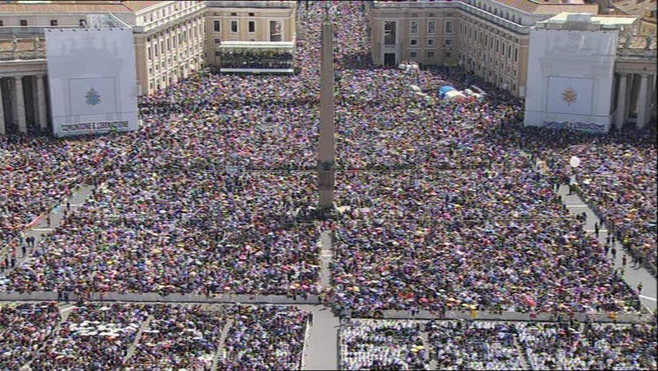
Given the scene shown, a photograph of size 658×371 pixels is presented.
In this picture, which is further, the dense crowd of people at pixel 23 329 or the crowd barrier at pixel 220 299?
the crowd barrier at pixel 220 299

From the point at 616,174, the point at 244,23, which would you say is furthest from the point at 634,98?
the point at 244,23

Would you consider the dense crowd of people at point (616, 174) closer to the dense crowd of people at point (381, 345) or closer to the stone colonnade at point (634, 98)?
the stone colonnade at point (634, 98)

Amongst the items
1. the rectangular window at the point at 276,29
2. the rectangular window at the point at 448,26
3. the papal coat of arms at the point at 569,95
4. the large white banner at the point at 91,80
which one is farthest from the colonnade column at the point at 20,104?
the rectangular window at the point at 448,26

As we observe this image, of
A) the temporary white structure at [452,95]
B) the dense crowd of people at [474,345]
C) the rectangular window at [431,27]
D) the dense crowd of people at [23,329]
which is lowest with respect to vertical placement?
the dense crowd of people at [23,329]

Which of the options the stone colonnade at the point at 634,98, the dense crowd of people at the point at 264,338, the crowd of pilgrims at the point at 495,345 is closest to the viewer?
the crowd of pilgrims at the point at 495,345

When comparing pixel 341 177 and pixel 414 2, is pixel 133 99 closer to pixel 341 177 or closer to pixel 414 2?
pixel 341 177

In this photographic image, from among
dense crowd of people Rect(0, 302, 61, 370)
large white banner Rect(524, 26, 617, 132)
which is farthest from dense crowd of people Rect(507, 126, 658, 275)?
dense crowd of people Rect(0, 302, 61, 370)

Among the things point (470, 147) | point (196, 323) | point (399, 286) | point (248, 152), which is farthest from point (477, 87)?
point (196, 323)

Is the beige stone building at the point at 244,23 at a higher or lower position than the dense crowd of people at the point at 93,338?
higher
